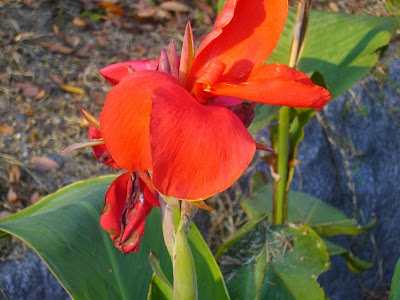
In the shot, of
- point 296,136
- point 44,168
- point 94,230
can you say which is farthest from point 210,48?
point 44,168

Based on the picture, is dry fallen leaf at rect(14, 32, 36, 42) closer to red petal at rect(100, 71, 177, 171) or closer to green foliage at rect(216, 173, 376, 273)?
green foliage at rect(216, 173, 376, 273)

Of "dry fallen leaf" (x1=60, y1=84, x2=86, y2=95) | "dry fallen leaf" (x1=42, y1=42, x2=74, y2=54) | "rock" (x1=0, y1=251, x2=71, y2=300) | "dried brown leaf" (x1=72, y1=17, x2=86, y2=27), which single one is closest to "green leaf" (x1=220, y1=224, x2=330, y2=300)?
"rock" (x1=0, y1=251, x2=71, y2=300)

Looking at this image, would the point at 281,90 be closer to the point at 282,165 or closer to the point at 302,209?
the point at 282,165

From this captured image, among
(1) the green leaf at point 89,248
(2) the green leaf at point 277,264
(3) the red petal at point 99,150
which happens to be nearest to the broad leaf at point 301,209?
(2) the green leaf at point 277,264

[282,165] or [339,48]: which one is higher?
[339,48]

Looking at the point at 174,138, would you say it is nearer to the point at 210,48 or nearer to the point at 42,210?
the point at 210,48

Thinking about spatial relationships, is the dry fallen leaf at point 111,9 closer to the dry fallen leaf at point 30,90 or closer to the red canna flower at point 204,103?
the dry fallen leaf at point 30,90

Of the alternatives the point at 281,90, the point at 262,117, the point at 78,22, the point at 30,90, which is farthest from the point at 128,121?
the point at 78,22
